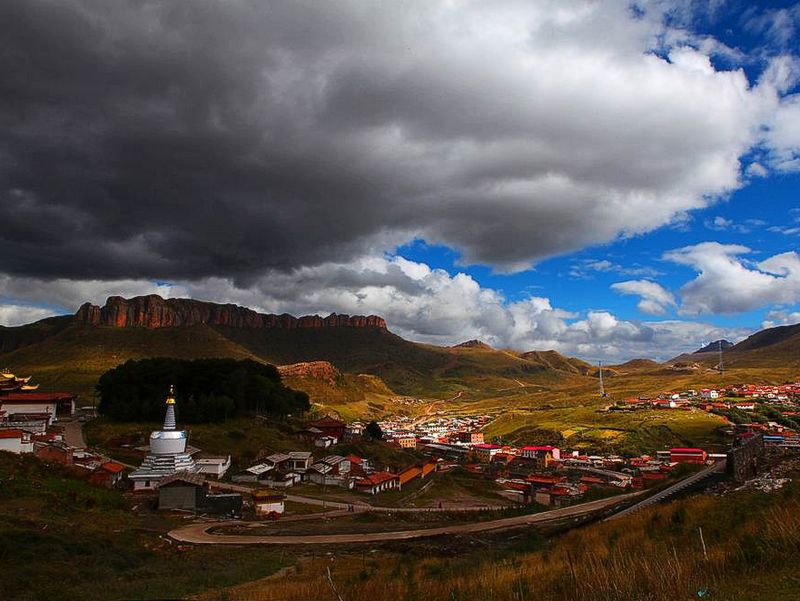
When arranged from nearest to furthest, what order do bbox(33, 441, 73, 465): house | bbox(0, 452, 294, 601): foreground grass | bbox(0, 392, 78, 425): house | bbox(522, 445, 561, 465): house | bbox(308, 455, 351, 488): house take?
1. bbox(0, 452, 294, 601): foreground grass
2. bbox(33, 441, 73, 465): house
3. bbox(308, 455, 351, 488): house
4. bbox(0, 392, 78, 425): house
5. bbox(522, 445, 561, 465): house

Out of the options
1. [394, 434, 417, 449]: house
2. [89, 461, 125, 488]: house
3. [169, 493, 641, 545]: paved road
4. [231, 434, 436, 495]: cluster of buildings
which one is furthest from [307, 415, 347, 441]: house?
[169, 493, 641, 545]: paved road

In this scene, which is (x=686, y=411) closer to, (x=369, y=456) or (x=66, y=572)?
(x=369, y=456)

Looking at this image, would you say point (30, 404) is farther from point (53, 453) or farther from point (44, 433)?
point (53, 453)

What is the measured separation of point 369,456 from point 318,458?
407 inches

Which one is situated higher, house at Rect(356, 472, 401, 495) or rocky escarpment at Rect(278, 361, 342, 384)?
rocky escarpment at Rect(278, 361, 342, 384)

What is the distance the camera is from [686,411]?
114000mm

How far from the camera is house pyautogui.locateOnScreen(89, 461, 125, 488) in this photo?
41875 mm

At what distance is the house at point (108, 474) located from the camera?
137ft

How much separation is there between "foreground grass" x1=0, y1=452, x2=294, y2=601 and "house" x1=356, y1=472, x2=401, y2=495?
21.3 metres

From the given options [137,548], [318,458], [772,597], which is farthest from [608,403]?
[772,597]

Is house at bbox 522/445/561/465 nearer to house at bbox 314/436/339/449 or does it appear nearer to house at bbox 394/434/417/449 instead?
house at bbox 394/434/417/449

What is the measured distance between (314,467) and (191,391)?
2546 cm

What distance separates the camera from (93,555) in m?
21.2

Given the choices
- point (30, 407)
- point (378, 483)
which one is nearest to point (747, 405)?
point (378, 483)
